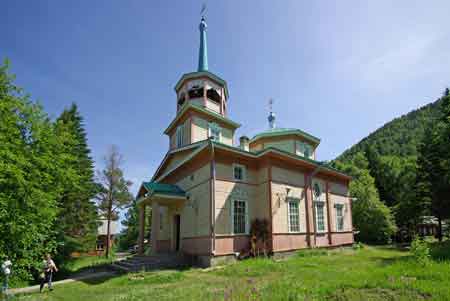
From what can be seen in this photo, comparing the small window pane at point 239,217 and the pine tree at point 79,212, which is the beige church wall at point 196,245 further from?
the pine tree at point 79,212

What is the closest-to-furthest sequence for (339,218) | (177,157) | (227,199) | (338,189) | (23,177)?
(23,177)
(227,199)
(177,157)
(339,218)
(338,189)

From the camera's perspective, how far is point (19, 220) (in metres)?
8.96

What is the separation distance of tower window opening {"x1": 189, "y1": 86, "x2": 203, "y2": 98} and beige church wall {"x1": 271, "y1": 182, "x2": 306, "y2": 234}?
8.61m

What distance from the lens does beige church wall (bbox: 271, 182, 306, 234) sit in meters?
14.3

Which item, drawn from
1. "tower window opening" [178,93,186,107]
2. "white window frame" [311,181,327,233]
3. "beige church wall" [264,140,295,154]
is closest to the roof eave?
"tower window opening" [178,93,186,107]

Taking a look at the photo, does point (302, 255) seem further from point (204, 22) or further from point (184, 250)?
point (204, 22)

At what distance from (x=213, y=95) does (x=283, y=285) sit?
1463 cm

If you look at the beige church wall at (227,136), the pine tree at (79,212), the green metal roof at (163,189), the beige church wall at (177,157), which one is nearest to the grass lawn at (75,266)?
the pine tree at (79,212)

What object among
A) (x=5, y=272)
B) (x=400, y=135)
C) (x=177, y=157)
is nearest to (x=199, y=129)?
(x=177, y=157)

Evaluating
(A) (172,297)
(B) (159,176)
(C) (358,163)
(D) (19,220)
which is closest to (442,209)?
(C) (358,163)

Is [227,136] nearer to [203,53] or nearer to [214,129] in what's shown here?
[214,129]

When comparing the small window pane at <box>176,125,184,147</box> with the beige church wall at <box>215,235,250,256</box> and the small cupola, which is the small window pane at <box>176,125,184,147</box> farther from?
the beige church wall at <box>215,235,250,256</box>

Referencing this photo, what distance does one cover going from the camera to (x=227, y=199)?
1391 cm

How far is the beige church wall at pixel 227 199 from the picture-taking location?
13.4 meters
